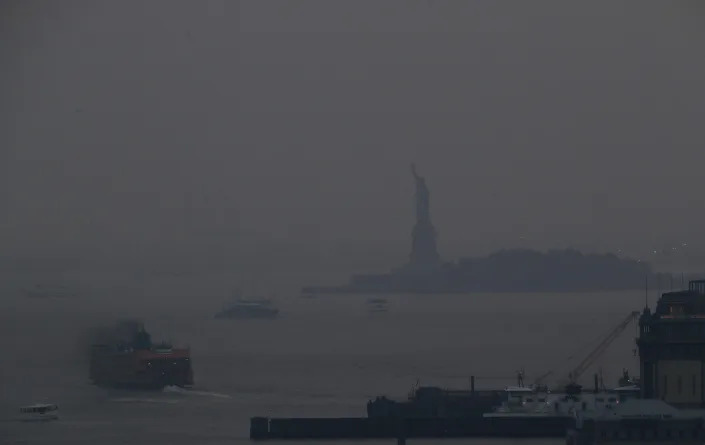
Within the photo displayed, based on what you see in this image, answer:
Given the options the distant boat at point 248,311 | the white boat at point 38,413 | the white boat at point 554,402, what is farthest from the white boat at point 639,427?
the distant boat at point 248,311

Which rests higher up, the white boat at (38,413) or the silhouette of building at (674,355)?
the silhouette of building at (674,355)

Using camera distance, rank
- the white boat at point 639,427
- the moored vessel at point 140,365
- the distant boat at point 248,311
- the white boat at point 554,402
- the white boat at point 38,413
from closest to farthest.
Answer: the white boat at point 639,427 < the white boat at point 554,402 < the white boat at point 38,413 < the moored vessel at point 140,365 < the distant boat at point 248,311

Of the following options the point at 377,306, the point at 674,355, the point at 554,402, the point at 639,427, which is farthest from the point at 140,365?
the point at 377,306

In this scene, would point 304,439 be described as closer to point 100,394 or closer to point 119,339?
point 100,394

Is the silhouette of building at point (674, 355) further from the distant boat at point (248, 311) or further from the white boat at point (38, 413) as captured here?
the distant boat at point (248, 311)

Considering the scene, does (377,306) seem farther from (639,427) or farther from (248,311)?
(639,427)

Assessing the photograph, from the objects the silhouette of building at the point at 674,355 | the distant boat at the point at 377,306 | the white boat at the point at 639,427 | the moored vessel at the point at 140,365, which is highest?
the distant boat at the point at 377,306

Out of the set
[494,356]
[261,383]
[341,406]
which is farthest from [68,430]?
[494,356]
